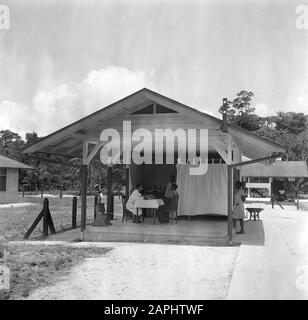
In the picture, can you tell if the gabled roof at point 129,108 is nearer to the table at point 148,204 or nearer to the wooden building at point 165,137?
the wooden building at point 165,137

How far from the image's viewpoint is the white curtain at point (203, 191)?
1361 centimetres

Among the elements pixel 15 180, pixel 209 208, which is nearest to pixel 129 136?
pixel 209 208

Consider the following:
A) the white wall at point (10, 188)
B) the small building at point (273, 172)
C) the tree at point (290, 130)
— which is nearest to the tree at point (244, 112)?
the tree at point (290, 130)

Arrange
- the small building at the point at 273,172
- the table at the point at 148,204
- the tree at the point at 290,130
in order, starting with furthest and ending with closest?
the tree at the point at 290,130 < the small building at the point at 273,172 < the table at the point at 148,204

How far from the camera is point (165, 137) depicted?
441 inches

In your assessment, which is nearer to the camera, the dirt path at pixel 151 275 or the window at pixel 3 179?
the dirt path at pixel 151 275

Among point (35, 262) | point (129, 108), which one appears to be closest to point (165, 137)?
point (129, 108)

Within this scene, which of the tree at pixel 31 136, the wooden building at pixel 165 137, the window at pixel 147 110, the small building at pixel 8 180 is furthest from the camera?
the tree at pixel 31 136

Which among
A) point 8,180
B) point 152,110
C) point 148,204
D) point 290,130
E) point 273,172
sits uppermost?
point 290,130

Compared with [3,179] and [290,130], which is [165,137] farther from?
[290,130]

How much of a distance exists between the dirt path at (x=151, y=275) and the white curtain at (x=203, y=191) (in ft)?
13.4

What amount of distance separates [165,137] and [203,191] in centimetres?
333
